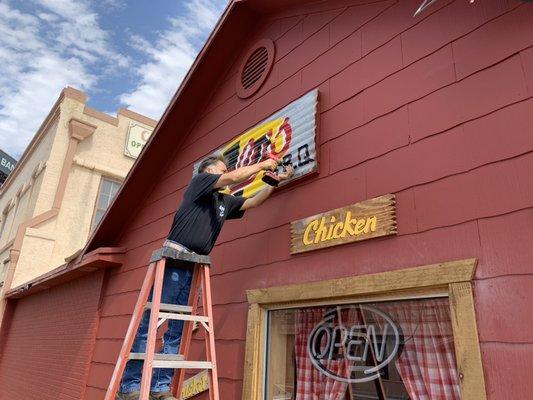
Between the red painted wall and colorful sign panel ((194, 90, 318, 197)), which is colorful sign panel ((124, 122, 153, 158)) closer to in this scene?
colorful sign panel ((194, 90, 318, 197))

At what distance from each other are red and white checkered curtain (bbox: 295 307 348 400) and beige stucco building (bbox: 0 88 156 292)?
10344 millimetres

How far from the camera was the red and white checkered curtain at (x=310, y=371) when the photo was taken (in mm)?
3030

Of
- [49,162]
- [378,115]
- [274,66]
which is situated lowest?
[378,115]

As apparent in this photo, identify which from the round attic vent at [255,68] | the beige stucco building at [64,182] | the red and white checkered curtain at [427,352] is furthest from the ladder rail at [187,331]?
the beige stucco building at [64,182]

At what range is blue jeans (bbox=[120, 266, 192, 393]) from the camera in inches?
120

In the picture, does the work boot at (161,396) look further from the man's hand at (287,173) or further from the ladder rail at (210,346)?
the man's hand at (287,173)

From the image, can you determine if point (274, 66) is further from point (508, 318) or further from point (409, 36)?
point (508, 318)

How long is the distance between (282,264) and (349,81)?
169 cm

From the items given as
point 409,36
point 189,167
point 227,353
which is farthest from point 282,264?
point 189,167

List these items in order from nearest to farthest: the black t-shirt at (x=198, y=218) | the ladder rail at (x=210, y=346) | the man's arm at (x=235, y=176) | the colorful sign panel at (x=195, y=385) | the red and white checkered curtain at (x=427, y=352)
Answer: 1. the red and white checkered curtain at (x=427, y=352)
2. the ladder rail at (x=210, y=346)
3. the man's arm at (x=235, y=176)
4. the black t-shirt at (x=198, y=218)
5. the colorful sign panel at (x=195, y=385)

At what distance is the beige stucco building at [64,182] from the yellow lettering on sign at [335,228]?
34.2 feet

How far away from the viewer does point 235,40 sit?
5559 mm

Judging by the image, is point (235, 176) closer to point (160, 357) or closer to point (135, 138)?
point (160, 357)

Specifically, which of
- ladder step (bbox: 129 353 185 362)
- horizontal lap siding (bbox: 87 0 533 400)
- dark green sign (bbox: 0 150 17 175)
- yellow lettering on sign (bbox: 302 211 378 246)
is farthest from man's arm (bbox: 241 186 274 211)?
dark green sign (bbox: 0 150 17 175)
